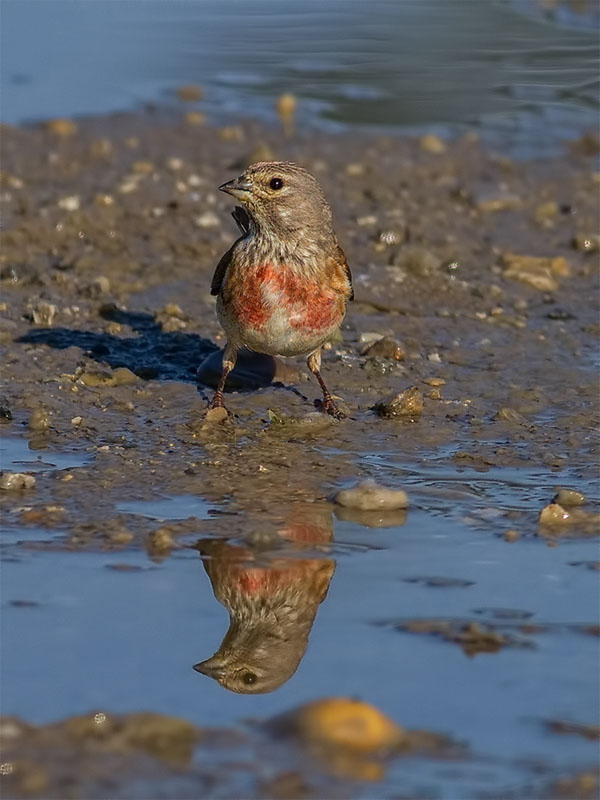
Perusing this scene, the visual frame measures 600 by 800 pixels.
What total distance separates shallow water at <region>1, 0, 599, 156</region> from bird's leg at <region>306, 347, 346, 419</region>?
5366mm

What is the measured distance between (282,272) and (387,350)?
3.90 feet

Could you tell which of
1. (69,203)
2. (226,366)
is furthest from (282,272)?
(69,203)

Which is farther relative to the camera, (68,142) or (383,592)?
(68,142)

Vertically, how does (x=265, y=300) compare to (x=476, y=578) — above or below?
above

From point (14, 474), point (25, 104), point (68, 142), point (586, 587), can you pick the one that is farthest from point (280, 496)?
point (25, 104)

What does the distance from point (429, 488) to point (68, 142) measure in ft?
20.4

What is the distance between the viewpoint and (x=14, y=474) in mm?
5672

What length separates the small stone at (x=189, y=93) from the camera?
1277 cm

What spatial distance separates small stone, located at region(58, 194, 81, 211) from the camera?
31.3 ft

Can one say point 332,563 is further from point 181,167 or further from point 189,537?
point 181,167

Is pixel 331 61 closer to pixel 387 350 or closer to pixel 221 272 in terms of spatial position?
pixel 387 350

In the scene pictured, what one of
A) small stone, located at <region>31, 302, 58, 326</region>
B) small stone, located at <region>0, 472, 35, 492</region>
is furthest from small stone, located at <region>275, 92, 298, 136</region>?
small stone, located at <region>0, 472, 35, 492</region>

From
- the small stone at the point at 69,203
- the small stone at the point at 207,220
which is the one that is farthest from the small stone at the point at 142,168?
the small stone at the point at 207,220

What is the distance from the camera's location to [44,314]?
779cm
